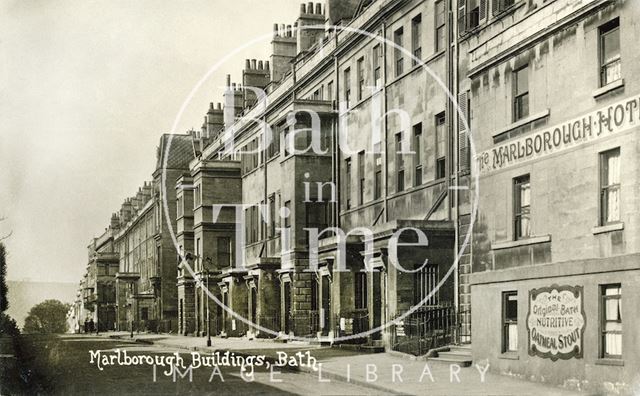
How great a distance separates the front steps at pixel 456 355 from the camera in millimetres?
24328

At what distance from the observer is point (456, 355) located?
25406 millimetres

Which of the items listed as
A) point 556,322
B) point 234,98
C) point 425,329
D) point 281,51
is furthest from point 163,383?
point 234,98

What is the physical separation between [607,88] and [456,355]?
968 cm

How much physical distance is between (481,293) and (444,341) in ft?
17.4

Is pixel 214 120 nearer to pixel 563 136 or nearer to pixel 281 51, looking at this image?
pixel 281 51

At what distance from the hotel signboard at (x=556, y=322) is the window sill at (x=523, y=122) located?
377cm

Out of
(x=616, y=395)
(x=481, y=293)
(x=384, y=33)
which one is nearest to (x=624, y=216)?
(x=616, y=395)

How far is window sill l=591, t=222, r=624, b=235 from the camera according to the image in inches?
701

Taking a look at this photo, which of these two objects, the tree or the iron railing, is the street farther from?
the tree

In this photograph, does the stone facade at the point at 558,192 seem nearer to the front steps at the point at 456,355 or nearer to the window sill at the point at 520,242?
the window sill at the point at 520,242

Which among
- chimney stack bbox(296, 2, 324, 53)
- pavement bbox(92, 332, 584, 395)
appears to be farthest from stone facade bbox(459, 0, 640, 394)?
chimney stack bbox(296, 2, 324, 53)

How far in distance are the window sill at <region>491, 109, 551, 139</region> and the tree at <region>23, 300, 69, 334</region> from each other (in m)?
157

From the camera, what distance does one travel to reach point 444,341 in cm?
2822

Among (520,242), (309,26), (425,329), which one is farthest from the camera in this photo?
(309,26)
